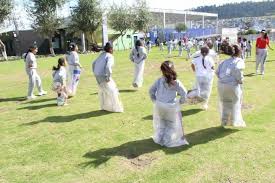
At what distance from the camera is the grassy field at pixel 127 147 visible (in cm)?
652

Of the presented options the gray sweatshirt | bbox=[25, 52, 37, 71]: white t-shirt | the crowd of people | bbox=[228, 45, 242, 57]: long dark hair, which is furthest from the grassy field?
bbox=[25, 52, 37, 71]: white t-shirt

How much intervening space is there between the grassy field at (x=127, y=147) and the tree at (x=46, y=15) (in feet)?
130

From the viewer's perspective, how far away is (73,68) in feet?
45.9

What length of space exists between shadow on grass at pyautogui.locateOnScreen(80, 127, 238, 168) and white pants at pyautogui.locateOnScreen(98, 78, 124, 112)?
274 centimetres

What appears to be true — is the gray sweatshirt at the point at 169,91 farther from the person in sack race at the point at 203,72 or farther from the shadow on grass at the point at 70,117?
the shadow on grass at the point at 70,117

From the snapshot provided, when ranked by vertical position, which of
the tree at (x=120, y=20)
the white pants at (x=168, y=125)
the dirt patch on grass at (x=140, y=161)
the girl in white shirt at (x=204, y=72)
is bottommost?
the dirt patch on grass at (x=140, y=161)

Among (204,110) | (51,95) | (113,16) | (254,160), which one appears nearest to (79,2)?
(113,16)

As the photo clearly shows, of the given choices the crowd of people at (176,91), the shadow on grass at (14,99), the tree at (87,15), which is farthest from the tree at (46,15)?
the crowd of people at (176,91)

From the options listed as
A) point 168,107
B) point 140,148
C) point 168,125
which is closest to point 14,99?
point 140,148

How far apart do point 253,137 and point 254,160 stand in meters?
1.29

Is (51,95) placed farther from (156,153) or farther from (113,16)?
(113,16)

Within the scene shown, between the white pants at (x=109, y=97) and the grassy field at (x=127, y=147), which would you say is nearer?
the grassy field at (x=127, y=147)

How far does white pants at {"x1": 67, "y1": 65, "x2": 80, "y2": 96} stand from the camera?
46.0ft

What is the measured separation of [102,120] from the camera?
10.2 metres
